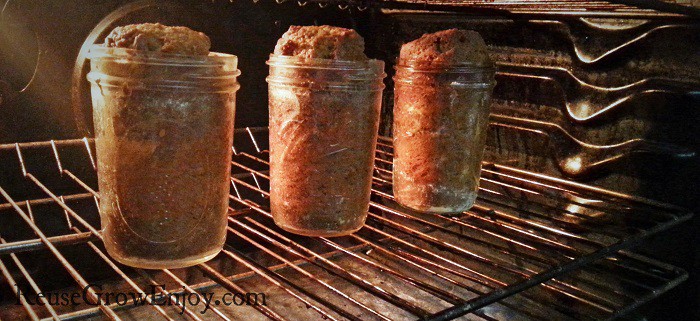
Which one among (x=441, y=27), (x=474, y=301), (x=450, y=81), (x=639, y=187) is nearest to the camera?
(x=474, y=301)

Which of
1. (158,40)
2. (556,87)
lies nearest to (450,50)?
(556,87)

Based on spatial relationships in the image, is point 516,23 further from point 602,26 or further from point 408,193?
point 408,193

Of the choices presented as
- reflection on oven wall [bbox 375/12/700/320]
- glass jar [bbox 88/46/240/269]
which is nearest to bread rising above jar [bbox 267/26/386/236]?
glass jar [bbox 88/46/240/269]

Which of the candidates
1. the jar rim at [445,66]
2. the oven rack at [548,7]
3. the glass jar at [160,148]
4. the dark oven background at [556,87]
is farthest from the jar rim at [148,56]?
the dark oven background at [556,87]

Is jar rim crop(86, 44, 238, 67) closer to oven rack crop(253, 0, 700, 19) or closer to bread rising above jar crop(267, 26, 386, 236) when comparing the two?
bread rising above jar crop(267, 26, 386, 236)

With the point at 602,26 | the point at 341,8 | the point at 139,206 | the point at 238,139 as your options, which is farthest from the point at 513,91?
the point at 139,206

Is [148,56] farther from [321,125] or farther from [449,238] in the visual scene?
[449,238]
